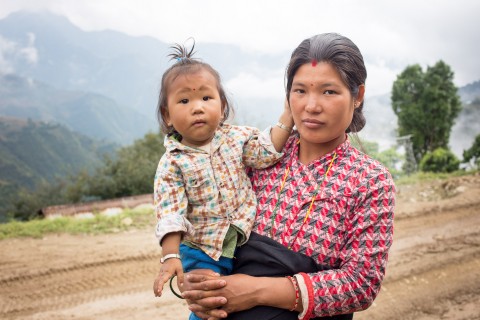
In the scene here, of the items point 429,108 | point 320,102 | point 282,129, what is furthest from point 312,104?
point 429,108

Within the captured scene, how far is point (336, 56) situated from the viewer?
155 cm

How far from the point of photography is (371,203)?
150 cm

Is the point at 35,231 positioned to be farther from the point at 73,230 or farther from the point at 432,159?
the point at 432,159

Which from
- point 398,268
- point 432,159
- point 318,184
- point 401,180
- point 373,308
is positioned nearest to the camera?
point 318,184

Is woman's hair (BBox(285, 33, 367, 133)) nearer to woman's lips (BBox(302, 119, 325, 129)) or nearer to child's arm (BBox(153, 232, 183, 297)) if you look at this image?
woman's lips (BBox(302, 119, 325, 129))

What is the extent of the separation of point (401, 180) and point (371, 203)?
8.50m

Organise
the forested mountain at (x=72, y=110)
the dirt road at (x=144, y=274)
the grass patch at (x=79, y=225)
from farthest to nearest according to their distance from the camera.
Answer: the forested mountain at (x=72, y=110), the grass patch at (x=79, y=225), the dirt road at (x=144, y=274)

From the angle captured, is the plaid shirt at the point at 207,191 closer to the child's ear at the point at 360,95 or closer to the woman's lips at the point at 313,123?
the woman's lips at the point at 313,123

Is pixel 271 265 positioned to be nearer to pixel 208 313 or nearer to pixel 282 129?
pixel 208 313

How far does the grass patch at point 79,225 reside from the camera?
21.2 ft

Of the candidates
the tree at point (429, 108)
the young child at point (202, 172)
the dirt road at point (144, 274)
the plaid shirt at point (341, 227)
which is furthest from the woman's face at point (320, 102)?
the tree at point (429, 108)

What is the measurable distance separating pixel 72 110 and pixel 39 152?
87302mm

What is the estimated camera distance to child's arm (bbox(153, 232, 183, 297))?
150cm

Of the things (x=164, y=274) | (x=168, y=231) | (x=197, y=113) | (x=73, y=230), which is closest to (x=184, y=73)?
(x=197, y=113)
